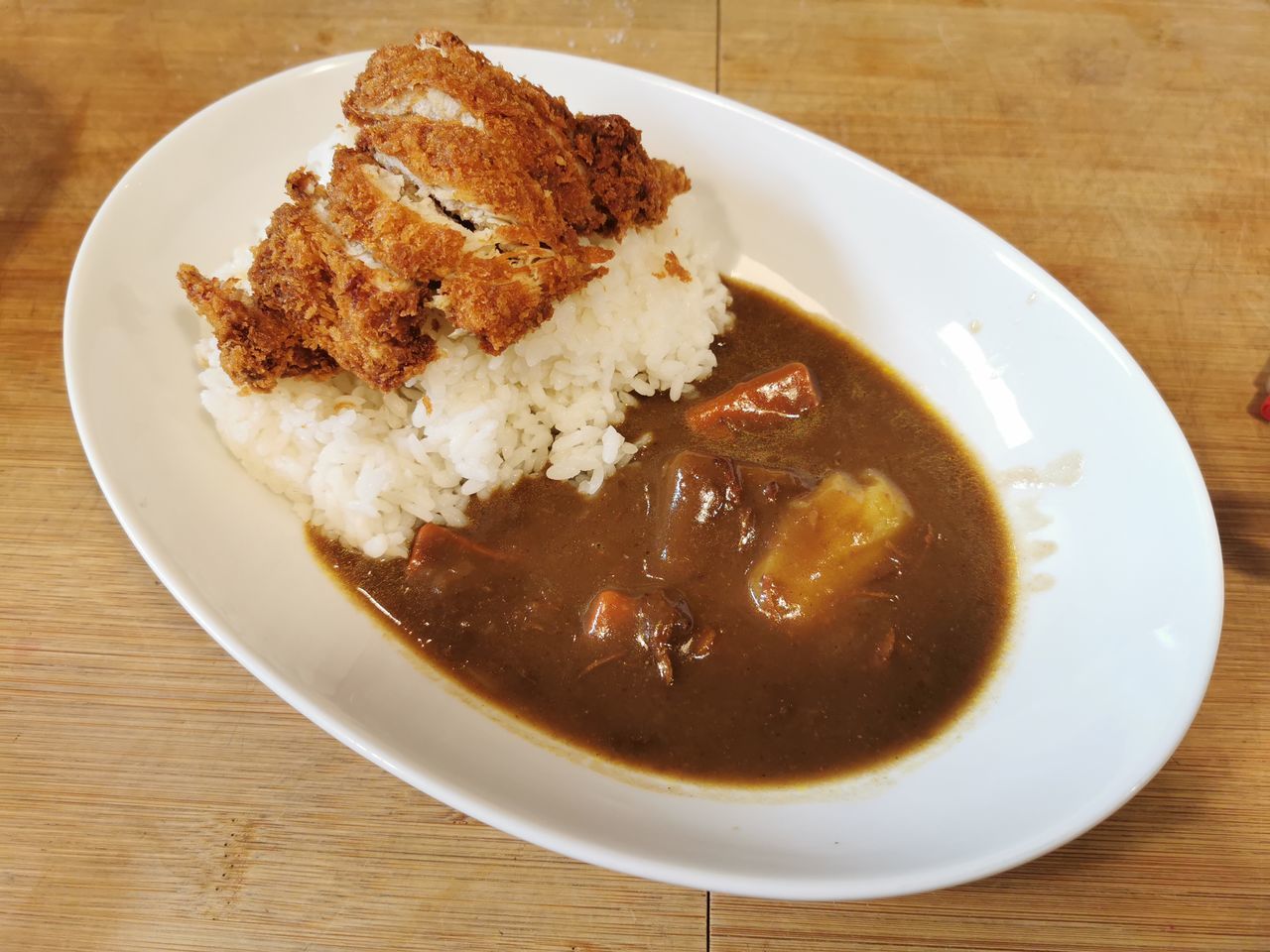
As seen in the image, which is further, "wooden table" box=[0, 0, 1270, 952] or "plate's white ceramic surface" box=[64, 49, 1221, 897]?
"wooden table" box=[0, 0, 1270, 952]

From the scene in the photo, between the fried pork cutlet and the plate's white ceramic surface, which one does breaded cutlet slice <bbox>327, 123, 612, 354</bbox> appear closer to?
the fried pork cutlet

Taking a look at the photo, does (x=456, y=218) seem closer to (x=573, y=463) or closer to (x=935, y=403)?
(x=573, y=463)

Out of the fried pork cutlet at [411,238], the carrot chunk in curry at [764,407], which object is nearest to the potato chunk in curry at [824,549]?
the carrot chunk in curry at [764,407]

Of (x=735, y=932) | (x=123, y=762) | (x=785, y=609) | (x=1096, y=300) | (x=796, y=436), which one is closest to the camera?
(x=735, y=932)

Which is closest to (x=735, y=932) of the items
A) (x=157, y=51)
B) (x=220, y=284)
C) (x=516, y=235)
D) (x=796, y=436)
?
(x=796, y=436)

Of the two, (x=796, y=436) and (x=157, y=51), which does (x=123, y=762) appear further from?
(x=157, y=51)

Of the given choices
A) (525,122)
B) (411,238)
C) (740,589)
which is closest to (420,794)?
(740,589)

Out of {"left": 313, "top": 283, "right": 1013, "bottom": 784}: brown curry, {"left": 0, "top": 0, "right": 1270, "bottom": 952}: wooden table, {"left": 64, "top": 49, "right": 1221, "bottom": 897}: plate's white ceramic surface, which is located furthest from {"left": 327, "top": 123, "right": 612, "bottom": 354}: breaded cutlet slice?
{"left": 0, "top": 0, "right": 1270, "bottom": 952}: wooden table
